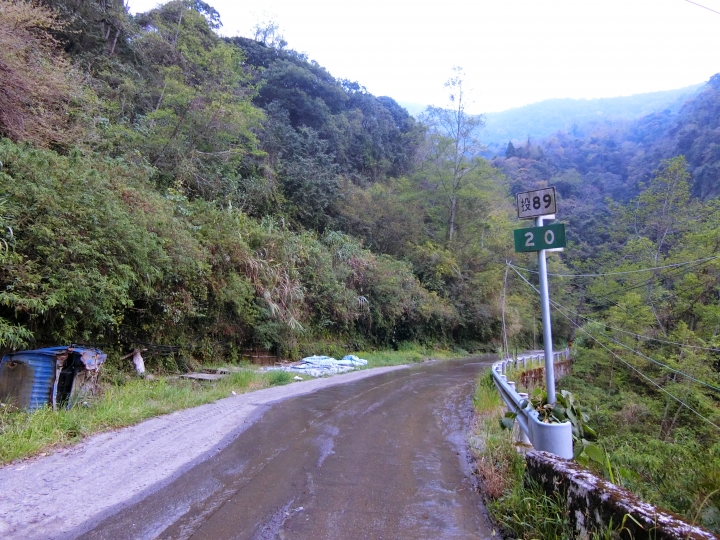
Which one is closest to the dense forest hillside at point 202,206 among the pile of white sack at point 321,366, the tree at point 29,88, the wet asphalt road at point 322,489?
the tree at point 29,88

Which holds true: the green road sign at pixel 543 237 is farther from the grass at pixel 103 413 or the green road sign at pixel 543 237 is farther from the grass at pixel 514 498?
the grass at pixel 103 413

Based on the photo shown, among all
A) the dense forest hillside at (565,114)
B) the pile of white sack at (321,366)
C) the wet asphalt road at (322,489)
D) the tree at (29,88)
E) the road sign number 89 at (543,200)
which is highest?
the dense forest hillside at (565,114)

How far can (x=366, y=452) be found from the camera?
579cm

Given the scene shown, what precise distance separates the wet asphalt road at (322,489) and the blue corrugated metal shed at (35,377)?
3192mm

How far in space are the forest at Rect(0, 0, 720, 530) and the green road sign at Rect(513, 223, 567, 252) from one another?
104 inches

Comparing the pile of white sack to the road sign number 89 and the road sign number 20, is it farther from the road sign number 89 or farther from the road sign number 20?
the road sign number 89

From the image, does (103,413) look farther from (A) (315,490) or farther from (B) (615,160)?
(B) (615,160)

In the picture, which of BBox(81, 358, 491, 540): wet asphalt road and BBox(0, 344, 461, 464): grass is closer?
BBox(81, 358, 491, 540): wet asphalt road

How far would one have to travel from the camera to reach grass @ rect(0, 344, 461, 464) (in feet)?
16.9

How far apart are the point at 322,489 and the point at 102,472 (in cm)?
251

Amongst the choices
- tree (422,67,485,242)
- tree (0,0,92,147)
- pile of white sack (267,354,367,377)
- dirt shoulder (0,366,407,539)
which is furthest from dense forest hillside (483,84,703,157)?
dirt shoulder (0,366,407,539)

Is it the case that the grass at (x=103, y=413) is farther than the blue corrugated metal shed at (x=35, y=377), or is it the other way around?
the blue corrugated metal shed at (x=35, y=377)

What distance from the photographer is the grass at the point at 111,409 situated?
5.16 meters

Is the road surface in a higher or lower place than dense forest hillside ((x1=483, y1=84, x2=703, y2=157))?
lower
